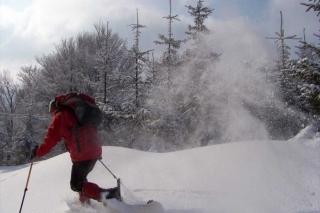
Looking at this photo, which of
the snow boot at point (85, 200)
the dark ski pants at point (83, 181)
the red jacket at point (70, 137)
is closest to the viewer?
the red jacket at point (70, 137)

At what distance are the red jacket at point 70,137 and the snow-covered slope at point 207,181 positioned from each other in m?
0.82

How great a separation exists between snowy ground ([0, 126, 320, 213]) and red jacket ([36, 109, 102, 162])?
82cm

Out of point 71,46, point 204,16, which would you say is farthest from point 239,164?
point 71,46

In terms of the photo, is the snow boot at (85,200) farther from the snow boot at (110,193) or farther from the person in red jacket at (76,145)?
the snow boot at (110,193)

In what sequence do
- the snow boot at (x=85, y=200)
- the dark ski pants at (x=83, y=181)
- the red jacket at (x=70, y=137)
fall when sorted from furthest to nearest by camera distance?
the snow boot at (x=85, y=200) < the dark ski pants at (x=83, y=181) < the red jacket at (x=70, y=137)

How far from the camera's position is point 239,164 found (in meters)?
4.66

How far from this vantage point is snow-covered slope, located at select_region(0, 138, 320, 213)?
12.2 feet

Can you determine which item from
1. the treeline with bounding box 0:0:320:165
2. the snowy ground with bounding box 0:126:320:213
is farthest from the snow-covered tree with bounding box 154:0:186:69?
the snowy ground with bounding box 0:126:320:213

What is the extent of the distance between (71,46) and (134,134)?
1264 centimetres

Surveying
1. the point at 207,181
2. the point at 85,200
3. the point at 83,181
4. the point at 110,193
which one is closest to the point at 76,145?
the point at 83,181

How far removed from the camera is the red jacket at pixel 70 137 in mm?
3660

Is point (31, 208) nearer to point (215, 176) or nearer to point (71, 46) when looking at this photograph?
point (215, 176)

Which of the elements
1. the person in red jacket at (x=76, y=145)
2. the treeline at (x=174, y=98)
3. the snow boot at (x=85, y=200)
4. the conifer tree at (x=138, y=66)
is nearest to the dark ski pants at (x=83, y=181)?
the person in red jacket at (x=76, y=145)

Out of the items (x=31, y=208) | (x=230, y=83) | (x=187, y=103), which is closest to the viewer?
(x=31, y=208)
